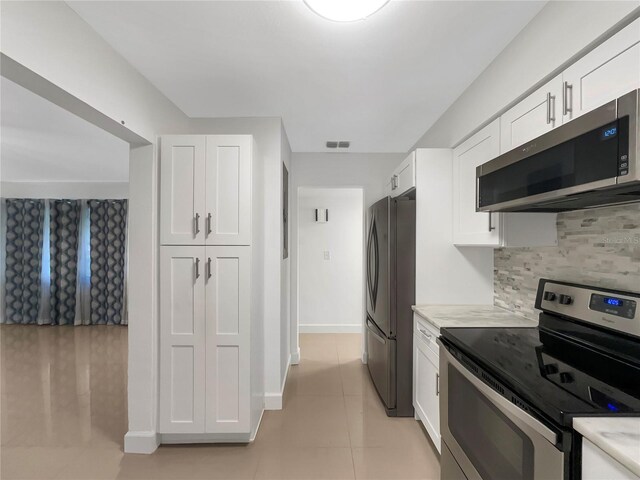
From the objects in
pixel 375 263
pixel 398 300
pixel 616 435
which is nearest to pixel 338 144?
pixel 375 263

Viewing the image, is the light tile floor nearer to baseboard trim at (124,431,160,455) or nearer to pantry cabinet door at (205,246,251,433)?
baseboard trim at (124,431,160,455)

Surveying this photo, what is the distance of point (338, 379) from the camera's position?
3180 mm

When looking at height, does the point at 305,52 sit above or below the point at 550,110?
above

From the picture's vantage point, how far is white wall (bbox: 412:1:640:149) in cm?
112

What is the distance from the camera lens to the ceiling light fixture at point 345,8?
124 cm

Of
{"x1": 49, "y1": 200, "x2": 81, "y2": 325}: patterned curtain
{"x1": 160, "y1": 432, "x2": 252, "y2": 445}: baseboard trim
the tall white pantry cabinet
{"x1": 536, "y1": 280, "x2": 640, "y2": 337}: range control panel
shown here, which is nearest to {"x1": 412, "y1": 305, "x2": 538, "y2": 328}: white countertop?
{"x1": 536, "y1": 280, "x2": 640, "y2": 337}: range control panel

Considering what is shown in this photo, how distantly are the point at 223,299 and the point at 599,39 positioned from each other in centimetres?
227

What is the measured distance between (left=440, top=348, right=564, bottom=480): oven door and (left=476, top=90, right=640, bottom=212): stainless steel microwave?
76 cm

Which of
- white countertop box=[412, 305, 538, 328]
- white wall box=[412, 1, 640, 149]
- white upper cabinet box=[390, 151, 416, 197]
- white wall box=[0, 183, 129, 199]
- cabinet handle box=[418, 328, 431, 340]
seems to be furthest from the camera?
white wall box=[0, 183, 129, 199]

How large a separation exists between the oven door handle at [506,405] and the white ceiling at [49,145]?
3259 millimetres

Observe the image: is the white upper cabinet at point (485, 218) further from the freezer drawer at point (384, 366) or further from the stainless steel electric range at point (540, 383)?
the freezer drawer at point (384, 366)

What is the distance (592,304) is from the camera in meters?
1.38

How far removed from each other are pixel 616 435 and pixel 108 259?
5996mm

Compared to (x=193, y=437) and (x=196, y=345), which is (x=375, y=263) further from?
(x=193, y=437)
